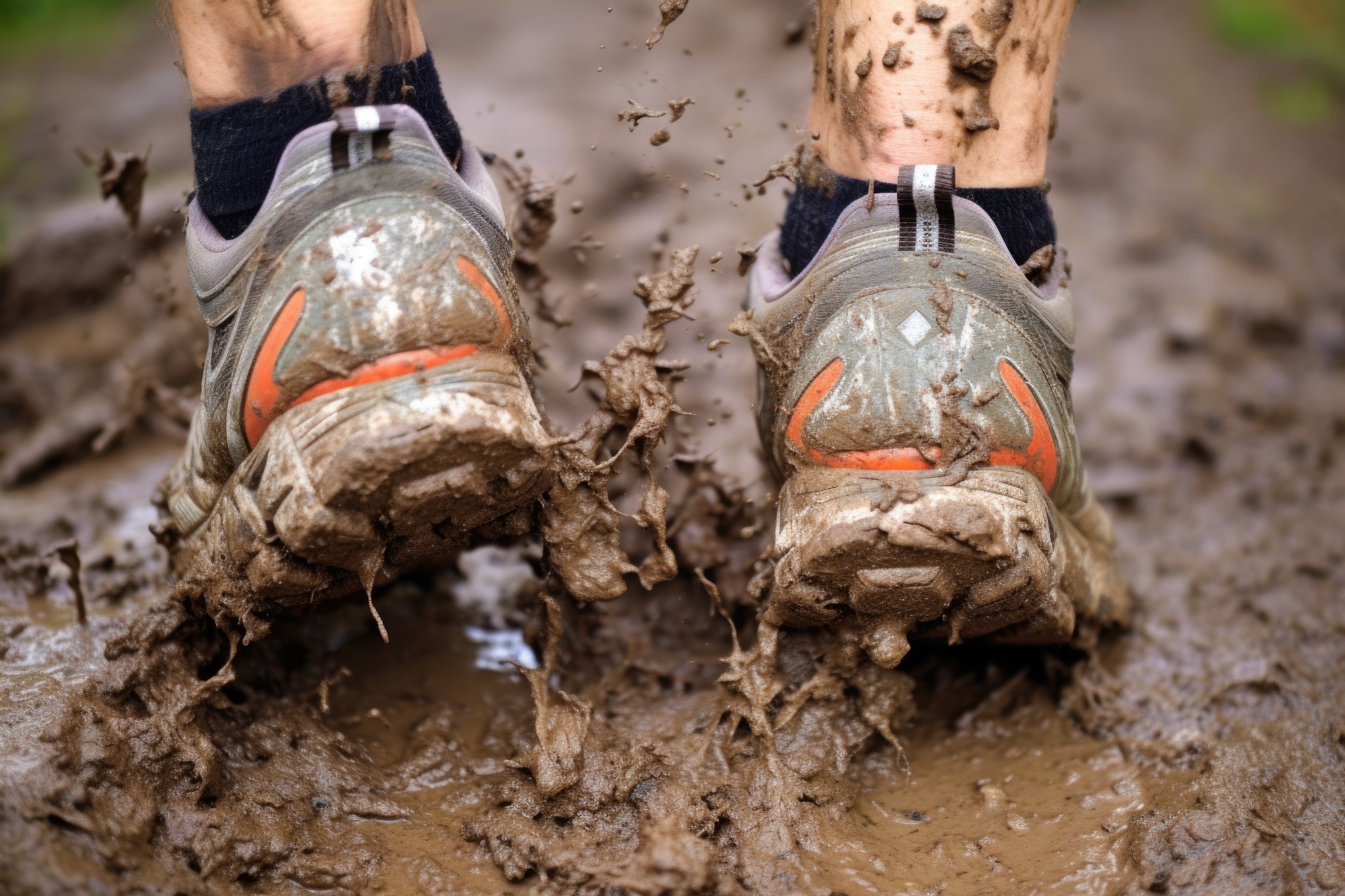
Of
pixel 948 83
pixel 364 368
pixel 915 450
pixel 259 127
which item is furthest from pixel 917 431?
pixel 259 127

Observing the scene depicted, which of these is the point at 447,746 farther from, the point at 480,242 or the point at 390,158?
the point at 390,158

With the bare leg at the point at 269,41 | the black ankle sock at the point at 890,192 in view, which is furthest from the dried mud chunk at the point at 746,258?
the bare leg at the point at 269,41

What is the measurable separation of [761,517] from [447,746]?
0.66 metres

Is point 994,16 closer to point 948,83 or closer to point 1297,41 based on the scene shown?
point 948,83

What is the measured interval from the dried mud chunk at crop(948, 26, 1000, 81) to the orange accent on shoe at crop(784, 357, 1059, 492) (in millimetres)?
405

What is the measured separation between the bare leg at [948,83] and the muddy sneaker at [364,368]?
0.55 meters

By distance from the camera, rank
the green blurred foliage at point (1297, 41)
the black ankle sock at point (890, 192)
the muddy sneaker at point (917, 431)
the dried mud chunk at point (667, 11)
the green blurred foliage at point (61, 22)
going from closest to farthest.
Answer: the muddy sneaker at point (917, 431)
the black ankle sock at point (890, 192)
the dried mud chunk at point (667, 11)
the green blurred foliage at point (1297, 41)
the green blurred foliage at point (61, 22)

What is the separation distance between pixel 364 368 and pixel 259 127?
1.31ft

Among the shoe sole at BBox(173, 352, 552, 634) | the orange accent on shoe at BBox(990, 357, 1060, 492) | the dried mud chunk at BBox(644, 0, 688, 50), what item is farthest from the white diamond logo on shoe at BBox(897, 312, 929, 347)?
the dried mud chunk at BBox(644, 0, 688, 50)

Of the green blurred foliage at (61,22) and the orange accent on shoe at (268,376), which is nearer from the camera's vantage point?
the orange accent on shoe at (268,376)

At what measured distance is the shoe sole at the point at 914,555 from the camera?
1.40m

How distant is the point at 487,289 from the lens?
4.73 feet

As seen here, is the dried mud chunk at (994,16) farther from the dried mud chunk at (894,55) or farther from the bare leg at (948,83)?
the dried mud chunk at (894,55)

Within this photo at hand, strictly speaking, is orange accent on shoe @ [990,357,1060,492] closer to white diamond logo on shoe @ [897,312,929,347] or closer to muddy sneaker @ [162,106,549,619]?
white diamond logo on shoe @ [897,312,929,347]
